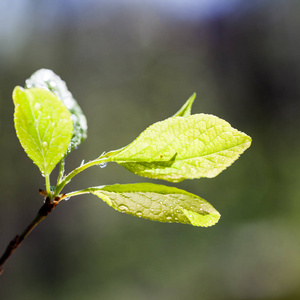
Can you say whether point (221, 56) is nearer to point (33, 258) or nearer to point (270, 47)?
point (270, 47)

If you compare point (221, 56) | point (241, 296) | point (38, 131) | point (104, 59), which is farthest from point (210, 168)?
point (221, 56)

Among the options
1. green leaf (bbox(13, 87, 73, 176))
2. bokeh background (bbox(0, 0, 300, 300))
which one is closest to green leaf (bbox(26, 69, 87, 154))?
green leaf (bbox(13, 87, 73, 176))

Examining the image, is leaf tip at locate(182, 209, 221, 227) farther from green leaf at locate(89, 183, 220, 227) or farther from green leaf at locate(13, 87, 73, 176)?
green leaf at locate(13, 87, 73, 176)

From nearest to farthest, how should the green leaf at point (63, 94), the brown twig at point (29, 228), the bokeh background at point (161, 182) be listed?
the brown twig at point (29, 228) < the green leaf at point (63, 94) < the bokeh background at point (161, 182)

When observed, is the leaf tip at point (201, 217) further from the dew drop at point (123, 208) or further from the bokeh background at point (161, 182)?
the bokeh background at point (161, 182)

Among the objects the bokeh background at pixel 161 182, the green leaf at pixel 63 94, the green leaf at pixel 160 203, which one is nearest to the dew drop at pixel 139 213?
the green leaf at pixel 160 203
